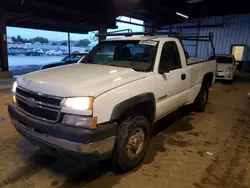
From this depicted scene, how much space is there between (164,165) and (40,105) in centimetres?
191

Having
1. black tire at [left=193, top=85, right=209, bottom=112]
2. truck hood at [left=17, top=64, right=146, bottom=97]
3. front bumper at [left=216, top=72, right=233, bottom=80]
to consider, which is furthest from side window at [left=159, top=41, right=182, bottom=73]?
front bumper at [left=216, top=72, right=233, bottom=80]

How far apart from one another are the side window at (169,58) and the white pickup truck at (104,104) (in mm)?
18

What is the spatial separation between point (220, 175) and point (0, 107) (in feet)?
17.7

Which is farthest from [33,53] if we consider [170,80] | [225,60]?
[170,80]

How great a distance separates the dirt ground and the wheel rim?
250 mm

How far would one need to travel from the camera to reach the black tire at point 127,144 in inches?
95.1

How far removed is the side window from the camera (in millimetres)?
3129

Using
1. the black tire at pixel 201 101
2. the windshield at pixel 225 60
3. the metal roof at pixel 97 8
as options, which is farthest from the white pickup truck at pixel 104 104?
the windshield at pixel 225 60

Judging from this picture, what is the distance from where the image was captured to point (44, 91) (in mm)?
2203

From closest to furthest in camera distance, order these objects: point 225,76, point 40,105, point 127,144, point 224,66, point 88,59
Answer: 1. point 40,105
2. point 127,144
3. point 88,59
4. point 225,76
5. point 224,66

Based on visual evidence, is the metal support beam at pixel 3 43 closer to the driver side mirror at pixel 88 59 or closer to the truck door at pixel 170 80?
the driver side mirror at pixel 88 59

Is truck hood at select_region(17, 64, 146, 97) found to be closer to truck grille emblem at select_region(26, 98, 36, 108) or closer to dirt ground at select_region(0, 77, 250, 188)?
truck grille emblem at select_region(26, 98, 36, 108)

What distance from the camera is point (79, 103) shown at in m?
2.03

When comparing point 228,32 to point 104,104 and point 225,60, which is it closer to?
point 225,60
